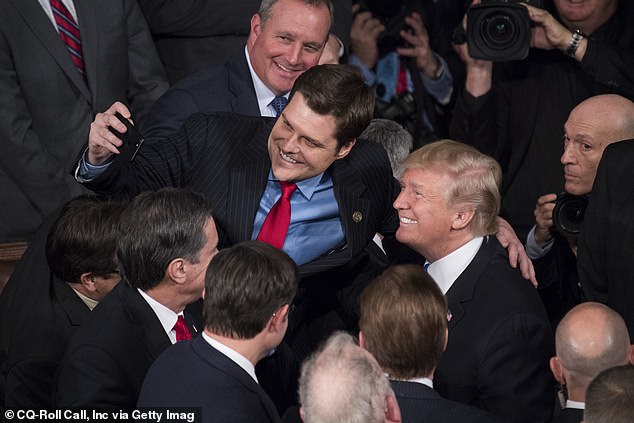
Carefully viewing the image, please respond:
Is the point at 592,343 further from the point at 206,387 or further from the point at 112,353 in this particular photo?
the point at 112,353

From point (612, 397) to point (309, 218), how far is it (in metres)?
1.47

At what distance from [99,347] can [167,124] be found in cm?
114

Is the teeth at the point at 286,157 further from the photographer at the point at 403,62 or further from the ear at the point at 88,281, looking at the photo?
the photographer at the point at 403,62

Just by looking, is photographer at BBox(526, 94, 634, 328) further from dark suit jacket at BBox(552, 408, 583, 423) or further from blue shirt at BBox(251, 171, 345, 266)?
dark suit jacket at BBox(552, 408, 583, 423)

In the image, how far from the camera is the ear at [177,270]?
10.2 ft

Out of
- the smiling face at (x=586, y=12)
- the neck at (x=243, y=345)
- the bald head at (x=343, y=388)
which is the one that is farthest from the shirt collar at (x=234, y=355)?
the smiling face at (x=586, y=12)

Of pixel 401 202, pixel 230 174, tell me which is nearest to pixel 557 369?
pixel 401 202

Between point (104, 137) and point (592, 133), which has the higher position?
point (104, 137)

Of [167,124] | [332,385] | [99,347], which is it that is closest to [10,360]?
[99,347]

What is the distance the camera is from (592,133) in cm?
404

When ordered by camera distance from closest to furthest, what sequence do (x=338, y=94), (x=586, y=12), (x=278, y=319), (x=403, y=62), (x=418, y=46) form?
(x=278, y=319), (x=338, y=94), (x=586, y=12), (x=418, y=46), (x=403, y=62)

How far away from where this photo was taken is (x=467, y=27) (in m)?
4.67

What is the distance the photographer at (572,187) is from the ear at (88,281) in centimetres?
168

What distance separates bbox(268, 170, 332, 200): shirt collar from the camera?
365 cm
